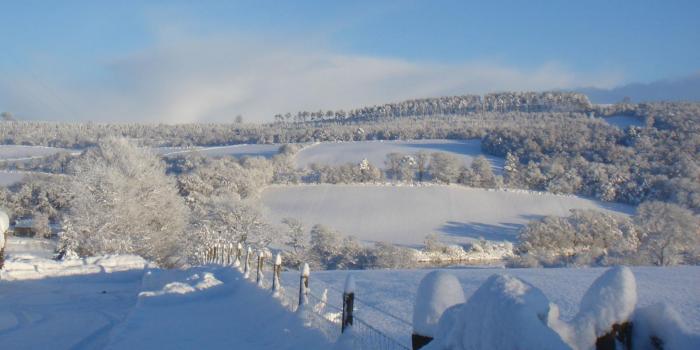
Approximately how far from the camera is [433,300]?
4.39 m

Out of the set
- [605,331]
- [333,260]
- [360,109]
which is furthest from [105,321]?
[360,109]

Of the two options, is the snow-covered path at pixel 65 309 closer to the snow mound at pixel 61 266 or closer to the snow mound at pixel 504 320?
the snow mound at pixel 61 266

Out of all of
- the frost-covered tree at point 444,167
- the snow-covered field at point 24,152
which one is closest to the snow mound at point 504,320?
the frost-covered tree at point 444,167

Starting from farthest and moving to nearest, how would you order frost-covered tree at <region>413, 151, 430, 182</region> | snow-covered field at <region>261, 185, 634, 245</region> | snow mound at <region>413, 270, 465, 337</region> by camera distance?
frost-covered tree at <region>413, 151, 430, 182</region> < snow-covered field at <region>261, 185, 634, 245</region> < snow mound at <region>413, 270, 465, 337</region>

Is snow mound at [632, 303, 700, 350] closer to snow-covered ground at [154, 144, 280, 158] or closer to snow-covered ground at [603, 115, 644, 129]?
snow-covered ground at [154, 144, 280, 158]

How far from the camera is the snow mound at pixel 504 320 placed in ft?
9.83

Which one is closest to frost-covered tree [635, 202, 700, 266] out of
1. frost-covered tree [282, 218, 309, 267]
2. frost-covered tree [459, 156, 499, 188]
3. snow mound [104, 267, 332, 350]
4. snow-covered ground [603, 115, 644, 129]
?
snow mound [104, 267, 332, 350]

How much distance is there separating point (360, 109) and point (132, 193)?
129799 millimetres

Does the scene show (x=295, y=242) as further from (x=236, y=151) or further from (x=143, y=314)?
(x=236, y=151)

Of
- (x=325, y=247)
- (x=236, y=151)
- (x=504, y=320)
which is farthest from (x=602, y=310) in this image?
(x=236, y=151)

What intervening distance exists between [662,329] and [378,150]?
78110mm

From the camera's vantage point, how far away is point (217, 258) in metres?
21.4

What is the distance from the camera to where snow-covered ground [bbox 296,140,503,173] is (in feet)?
243

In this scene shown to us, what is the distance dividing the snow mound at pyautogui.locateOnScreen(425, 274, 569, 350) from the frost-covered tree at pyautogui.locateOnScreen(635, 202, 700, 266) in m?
22.9
